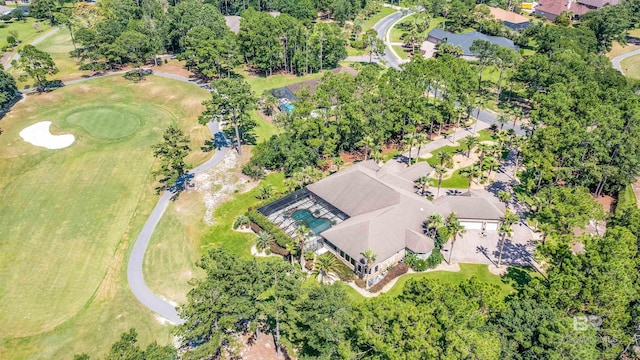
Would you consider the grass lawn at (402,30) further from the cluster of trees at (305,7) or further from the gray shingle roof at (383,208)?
the gray shingle roof at (383,208)

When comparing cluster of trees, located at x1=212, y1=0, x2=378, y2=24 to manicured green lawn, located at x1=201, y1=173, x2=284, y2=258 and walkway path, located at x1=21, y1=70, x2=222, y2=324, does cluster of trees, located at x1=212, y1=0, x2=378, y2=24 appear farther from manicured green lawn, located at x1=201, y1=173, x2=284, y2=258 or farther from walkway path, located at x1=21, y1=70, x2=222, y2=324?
manicured green lawn, located at x1=201, y1=173, x2=284, y2=258

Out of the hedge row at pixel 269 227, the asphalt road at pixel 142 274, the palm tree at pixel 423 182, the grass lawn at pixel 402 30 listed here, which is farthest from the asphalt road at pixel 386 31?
the hedge row at pixel 269 227

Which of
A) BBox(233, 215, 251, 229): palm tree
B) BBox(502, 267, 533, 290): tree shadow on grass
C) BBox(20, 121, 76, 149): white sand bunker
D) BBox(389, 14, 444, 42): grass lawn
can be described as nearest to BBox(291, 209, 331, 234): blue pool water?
BBox(233, 215, 251, 229): palm tree

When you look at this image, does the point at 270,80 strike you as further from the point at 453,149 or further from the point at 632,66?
the point at 632,66

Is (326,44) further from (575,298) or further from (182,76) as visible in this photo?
(575,298)

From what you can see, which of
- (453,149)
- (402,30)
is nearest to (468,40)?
(402,30)
